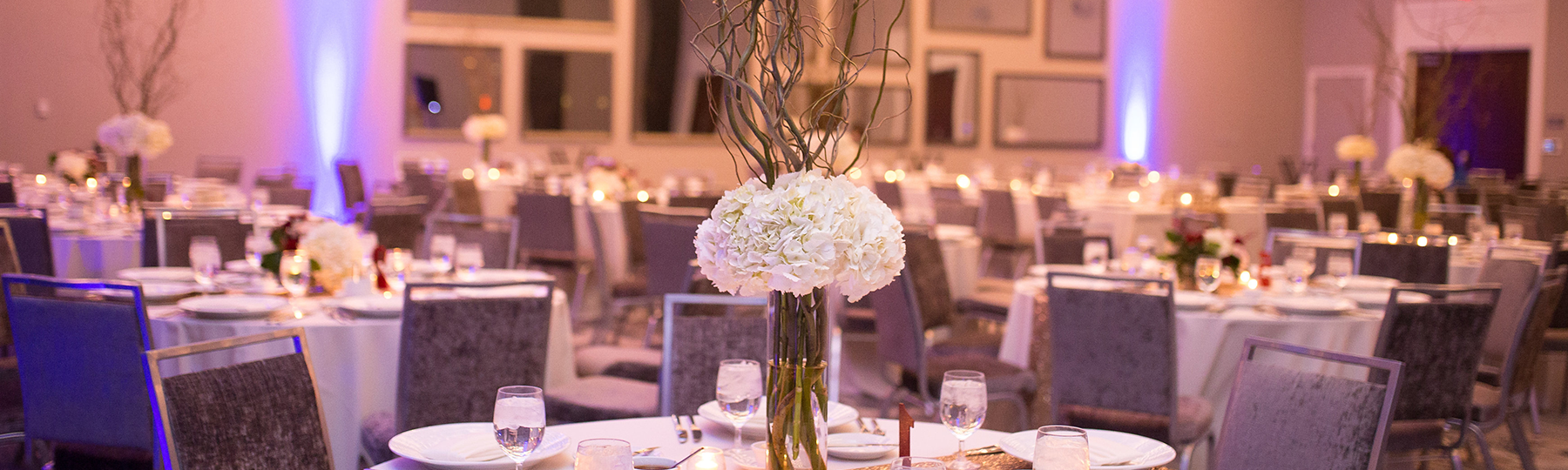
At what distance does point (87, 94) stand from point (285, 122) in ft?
5.27

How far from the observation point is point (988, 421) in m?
4.68

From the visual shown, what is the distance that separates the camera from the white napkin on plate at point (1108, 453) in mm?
1882

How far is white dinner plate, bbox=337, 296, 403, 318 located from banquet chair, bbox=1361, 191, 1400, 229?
6419 mm

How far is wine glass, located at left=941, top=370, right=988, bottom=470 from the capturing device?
6.01 feet

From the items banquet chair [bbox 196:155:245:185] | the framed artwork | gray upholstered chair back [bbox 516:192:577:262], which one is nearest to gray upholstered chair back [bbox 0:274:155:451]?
gray upholstered chair back [bbox 516:192:577:262]

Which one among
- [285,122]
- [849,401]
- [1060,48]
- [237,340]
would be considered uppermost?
[1060,48]

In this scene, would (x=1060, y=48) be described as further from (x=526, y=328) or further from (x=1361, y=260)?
(x=526, y=328)

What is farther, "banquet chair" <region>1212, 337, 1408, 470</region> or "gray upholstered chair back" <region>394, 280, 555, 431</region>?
"gray upholstered chair back" <region>394, 280, 555, 431</region>

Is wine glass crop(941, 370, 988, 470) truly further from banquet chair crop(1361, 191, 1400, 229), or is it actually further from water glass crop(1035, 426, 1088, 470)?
banquet chair crop(1361, 191, 1400, 229)

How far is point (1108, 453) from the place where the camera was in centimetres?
193

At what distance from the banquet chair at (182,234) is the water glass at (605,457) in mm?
3421

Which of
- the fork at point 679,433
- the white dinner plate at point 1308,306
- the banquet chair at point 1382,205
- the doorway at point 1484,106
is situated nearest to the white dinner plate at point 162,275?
the fork at point 679,433

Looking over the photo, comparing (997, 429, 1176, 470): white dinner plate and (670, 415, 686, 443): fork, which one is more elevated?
(997, 429, 1176, 470): white dinner plate

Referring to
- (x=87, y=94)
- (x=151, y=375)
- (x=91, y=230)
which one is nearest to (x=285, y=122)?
(x=87, y=94)
